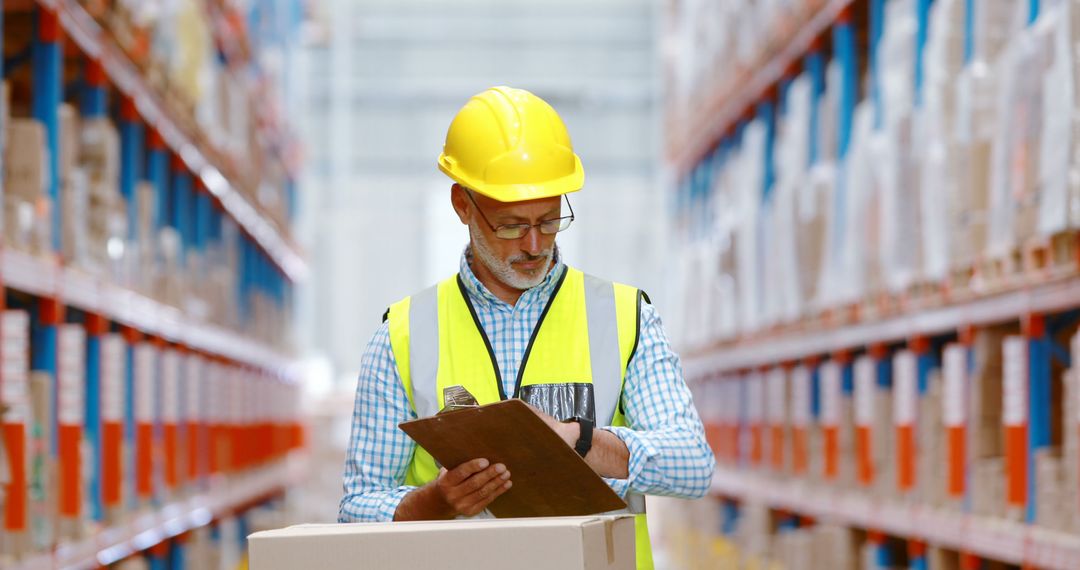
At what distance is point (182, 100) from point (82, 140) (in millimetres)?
1321

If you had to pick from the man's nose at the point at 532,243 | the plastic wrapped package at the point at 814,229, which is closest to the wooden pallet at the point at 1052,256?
the man's nose at the point at 532,243

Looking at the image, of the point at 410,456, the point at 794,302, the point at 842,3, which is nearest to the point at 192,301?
the point at 794,302

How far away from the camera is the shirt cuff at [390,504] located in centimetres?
294

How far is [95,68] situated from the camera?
5.57m

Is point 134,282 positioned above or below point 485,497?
above

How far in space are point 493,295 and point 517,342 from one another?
0.10m

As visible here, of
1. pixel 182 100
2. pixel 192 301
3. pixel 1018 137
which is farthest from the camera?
pixel 192 301

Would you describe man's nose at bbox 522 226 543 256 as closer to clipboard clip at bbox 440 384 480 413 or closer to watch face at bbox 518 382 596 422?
watch face at bbox 518 382 596 422

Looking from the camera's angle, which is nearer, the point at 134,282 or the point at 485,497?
the point at 485,497

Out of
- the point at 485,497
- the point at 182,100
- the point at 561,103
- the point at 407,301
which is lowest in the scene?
the point at 485,497

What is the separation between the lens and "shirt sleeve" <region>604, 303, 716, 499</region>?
2850mm

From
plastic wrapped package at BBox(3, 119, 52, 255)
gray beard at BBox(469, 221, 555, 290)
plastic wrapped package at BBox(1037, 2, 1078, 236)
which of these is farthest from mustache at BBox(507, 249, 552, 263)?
plastic wrapped package at BBox(3, 119, 52, 255)

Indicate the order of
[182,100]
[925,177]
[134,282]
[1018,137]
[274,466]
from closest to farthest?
[1018,137] < [925,177] < [134,282] < [182,100] < [274,466]

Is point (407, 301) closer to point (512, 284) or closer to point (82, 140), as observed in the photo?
point (512, 284)
